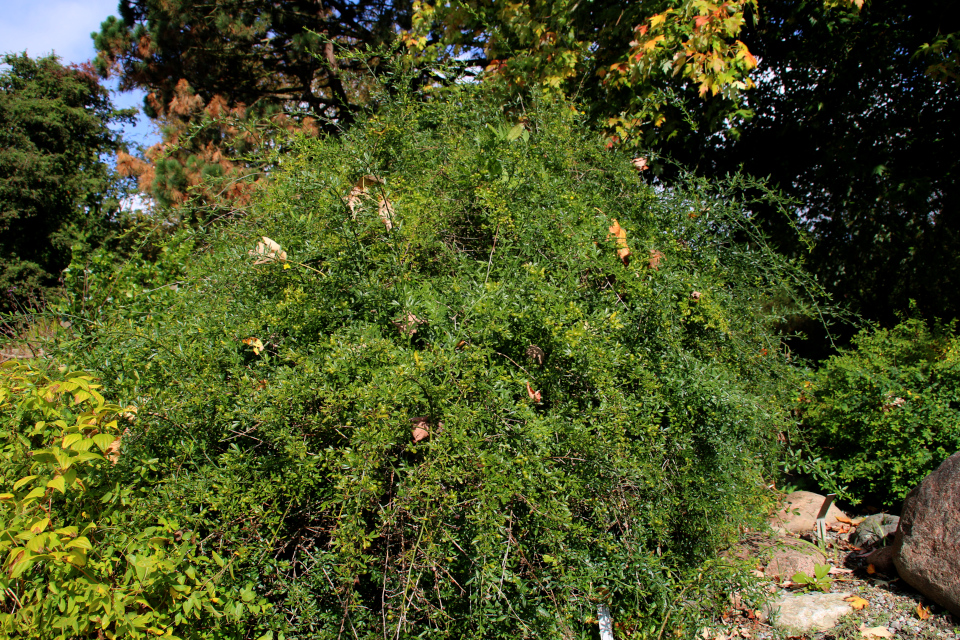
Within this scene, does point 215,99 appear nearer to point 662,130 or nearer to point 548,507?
point 662,130

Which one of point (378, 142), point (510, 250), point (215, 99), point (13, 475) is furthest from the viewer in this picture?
point (215, 99)

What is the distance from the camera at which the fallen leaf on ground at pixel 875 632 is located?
105 inches

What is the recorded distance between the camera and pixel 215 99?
371 inches

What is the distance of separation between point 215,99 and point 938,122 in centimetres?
941

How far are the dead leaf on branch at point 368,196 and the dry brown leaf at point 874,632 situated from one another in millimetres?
2748

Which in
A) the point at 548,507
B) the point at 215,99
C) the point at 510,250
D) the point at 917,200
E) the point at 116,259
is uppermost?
the point at 215,99

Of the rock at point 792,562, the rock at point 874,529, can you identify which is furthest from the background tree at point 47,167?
the rock at point 874,529

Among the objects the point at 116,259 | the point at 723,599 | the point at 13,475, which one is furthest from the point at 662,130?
the point at 116,259

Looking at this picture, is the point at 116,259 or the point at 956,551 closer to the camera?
the point at 956,551

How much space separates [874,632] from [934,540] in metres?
0.66

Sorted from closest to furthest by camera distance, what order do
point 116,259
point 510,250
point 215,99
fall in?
point 510,250
point 116,259
point 215,99

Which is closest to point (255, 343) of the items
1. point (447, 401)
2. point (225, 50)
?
point (447, 401)

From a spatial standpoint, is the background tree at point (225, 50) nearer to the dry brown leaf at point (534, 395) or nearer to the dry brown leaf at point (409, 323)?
the dry brown leaf at point (409, 323)

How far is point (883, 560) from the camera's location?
11.2 ft
